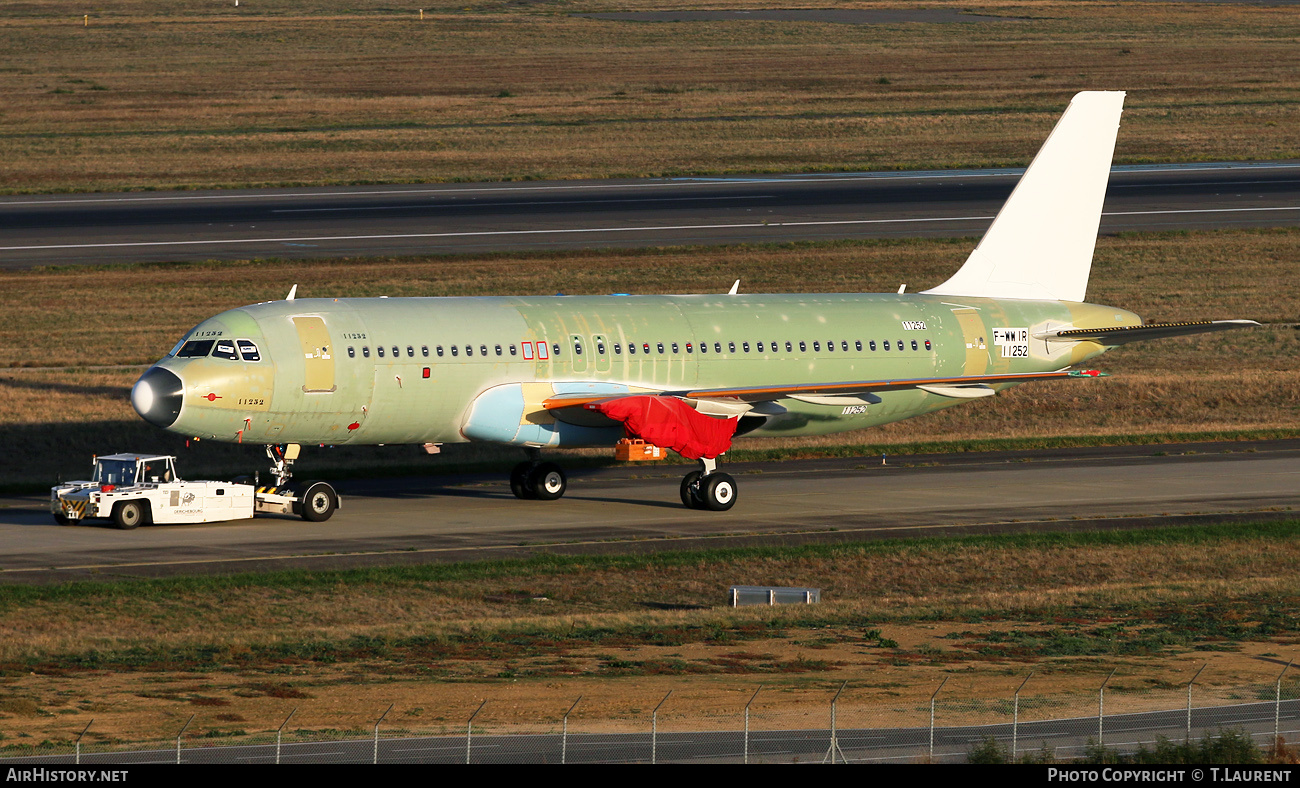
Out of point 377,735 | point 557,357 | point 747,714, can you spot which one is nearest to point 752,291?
point 557,357

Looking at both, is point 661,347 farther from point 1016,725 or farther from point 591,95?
point 591,95

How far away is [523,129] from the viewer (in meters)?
130

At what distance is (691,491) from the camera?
178 feet

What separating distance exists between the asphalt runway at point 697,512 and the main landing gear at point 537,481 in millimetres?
499

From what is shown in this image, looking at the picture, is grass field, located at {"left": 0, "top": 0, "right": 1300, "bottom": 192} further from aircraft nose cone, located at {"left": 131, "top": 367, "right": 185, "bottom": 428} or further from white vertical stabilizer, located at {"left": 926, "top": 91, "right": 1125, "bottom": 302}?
aircraft nose cone, located at {"left": 131, "top": 367, "right": 185, "bottom": 428}

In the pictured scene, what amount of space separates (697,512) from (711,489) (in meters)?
0.91

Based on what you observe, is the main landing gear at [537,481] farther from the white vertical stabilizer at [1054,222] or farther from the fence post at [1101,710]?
the fence post at [1101,710]

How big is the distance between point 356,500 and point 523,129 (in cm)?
7763

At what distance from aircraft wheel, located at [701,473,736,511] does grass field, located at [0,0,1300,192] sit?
6470cm

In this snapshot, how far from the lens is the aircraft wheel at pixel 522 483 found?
5631 cm

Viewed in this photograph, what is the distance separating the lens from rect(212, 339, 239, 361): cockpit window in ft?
159

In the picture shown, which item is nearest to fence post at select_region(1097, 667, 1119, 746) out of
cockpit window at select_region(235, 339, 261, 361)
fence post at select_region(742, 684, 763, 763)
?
fence post at select_region(742, 684, 763, 763)

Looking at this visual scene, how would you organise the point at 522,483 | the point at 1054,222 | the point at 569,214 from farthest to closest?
the point at 569,214 → the point at 1054,222 → the point at 522,483
